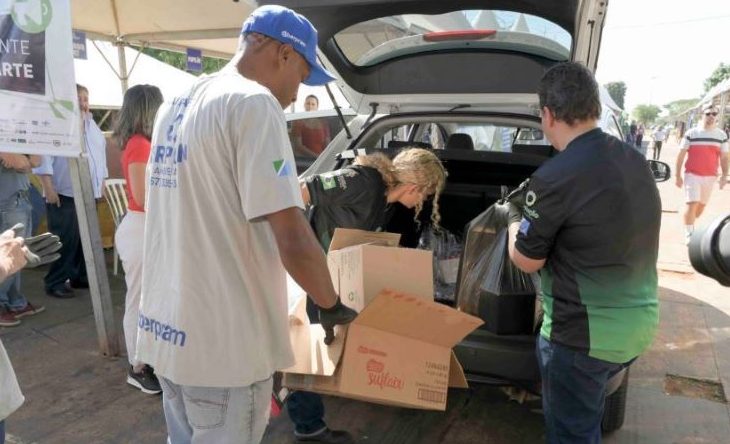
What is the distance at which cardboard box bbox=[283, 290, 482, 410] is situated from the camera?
2.04 m

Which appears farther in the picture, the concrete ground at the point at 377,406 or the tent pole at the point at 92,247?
the tent pole at the point at 92,247

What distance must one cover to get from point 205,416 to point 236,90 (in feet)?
3.00

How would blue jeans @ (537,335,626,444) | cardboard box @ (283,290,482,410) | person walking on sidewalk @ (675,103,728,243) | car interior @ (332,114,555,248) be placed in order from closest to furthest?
blue jeans @ (537,335,626,444) < cardboard box @ (283,290,482,410) < car interior @ (332,114,555,248) < person walking on sidewalk @ (675,103,728,243)

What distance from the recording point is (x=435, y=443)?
2850 millimetres

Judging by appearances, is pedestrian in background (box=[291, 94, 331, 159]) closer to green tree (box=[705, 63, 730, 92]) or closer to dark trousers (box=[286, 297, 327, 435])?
dark trousers (box=[286, 297, 327, 435])

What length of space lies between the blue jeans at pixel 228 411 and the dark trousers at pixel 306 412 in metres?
1.02

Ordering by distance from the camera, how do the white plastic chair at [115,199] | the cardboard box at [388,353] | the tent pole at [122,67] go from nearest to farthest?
the cardboard box at [388,353]
the white plastic chair at [115,199]
the tent pole at [122,67]

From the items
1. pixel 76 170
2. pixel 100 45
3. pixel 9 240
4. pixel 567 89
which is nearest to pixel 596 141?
pixel 567 89

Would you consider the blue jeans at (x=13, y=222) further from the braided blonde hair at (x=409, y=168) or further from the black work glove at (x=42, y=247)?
the braided blonde hair at (x=409, y=168)

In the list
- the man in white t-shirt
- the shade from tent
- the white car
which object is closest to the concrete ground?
the white car

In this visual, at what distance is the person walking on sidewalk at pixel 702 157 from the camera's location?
7136mm

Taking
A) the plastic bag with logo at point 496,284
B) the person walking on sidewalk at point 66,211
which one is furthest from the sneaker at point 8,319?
the plastic bag with logo at point 496,284

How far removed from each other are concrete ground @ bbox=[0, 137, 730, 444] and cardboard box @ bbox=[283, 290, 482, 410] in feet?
2.74

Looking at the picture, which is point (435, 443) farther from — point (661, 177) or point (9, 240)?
point (661, 177)
